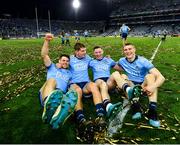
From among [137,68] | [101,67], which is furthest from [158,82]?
[101,67]

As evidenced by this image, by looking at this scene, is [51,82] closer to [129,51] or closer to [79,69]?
[79,69]

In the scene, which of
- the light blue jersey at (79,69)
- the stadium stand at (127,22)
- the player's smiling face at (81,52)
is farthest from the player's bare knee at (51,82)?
the stadium stand at (127,22)

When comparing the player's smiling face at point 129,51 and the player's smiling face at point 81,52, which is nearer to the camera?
the player's smiling face at point 129,51

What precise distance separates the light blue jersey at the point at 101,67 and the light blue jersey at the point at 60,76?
0.83 metres

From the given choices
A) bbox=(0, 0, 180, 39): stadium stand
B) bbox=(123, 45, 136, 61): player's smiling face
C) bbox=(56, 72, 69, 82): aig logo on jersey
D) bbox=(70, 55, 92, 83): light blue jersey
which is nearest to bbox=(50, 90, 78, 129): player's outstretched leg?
bbox=(56, 72, 69, 82): aig logo on jersey

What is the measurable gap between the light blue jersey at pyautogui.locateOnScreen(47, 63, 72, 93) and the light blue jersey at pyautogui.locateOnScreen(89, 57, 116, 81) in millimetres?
833

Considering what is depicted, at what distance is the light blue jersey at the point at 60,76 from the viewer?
7.37m

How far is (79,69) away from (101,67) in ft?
2.07

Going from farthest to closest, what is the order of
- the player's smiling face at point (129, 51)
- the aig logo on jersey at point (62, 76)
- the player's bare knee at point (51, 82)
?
the player's smiling face at point (129, 51) → the aig logo on jersey at point (62, 76) → the player's bare knee at point (51, 82)

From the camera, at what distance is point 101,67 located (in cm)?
841

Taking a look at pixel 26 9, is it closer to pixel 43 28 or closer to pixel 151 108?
pixel 43 28

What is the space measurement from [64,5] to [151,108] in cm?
9344

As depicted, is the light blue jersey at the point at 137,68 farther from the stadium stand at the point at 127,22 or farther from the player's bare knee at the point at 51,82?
the stadium stand at the point at 127,22

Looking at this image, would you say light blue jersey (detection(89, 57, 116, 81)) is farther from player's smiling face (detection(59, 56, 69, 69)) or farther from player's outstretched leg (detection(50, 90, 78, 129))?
player's outstretched leg (detection(50, 90, 78, 129))
